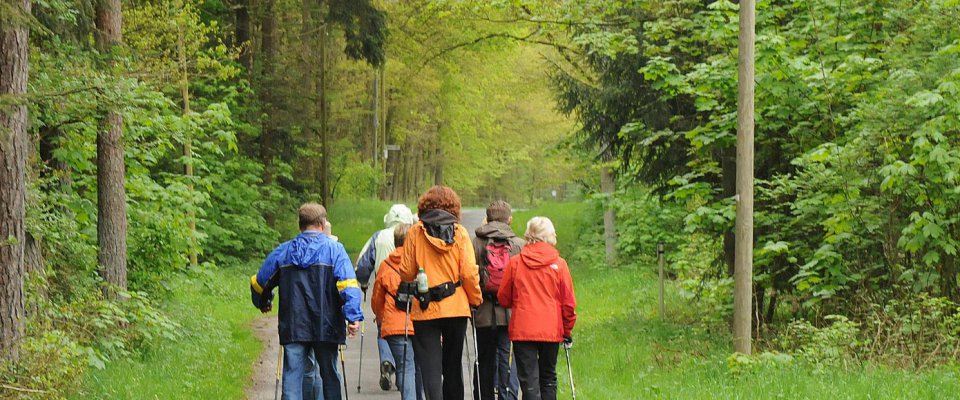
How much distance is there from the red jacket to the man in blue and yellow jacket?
1265 mm

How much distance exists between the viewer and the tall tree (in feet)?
27.1

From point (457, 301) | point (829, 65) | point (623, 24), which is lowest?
point (457, 301)

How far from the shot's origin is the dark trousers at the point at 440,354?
8.03 m

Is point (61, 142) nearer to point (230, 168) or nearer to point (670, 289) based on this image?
point (670, 289)

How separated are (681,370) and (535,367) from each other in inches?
118

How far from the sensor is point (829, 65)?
12086 millimetres

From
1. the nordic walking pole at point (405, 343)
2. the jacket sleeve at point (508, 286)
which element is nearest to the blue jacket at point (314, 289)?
the nordic walking pole at point (405, 343)

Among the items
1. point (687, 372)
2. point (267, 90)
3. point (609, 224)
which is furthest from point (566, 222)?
point (687, 372)

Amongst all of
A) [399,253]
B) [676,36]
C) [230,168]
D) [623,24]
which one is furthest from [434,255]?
[230,168]

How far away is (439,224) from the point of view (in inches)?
315

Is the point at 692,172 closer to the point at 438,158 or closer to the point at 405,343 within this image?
the point at 405,343

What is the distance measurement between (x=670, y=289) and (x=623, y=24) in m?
5.18

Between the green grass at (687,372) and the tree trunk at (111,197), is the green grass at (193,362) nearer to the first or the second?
the tree trunk at (111,197)

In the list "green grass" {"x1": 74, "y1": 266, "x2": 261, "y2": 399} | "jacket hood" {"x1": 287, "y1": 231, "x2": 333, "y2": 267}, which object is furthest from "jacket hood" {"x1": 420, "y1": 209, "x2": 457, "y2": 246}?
"green grass" {"x1": 74, "y1": 266, "x2": 261, "y2": 399}
